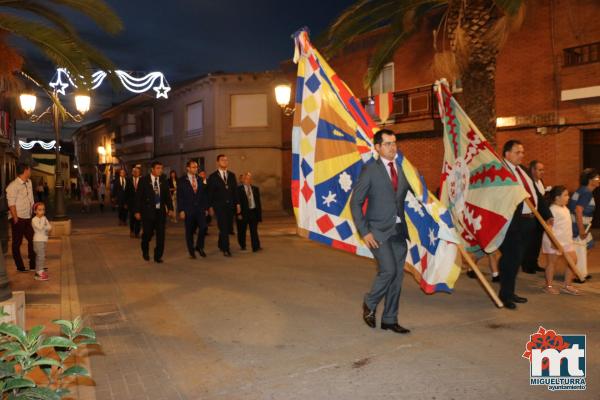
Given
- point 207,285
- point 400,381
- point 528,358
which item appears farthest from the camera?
point 207,285

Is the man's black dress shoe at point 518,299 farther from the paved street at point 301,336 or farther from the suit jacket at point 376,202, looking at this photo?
the suit jacket at point 376,202

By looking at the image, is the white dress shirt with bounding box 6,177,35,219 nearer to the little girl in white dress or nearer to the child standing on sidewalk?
the child standing on sidewalk

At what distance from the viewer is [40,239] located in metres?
8.26

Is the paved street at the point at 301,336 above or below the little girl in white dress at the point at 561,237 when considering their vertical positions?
below

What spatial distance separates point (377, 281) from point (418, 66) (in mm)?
16045

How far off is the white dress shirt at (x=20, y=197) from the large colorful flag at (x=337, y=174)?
5.24 m

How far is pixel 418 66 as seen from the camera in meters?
19.6

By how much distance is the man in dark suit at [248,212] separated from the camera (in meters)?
11.2

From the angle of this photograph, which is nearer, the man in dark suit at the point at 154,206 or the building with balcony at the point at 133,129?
the man in dark suit at the point at 154,206

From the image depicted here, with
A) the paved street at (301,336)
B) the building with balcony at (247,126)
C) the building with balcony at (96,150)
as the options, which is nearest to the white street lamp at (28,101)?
the paved street at (301,336)

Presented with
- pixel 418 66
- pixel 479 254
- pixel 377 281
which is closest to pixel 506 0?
pixel 479 254

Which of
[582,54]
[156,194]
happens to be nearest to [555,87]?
[582,54]

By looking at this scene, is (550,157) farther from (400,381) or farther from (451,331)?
(400,381)

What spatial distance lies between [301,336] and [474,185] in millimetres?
3171
